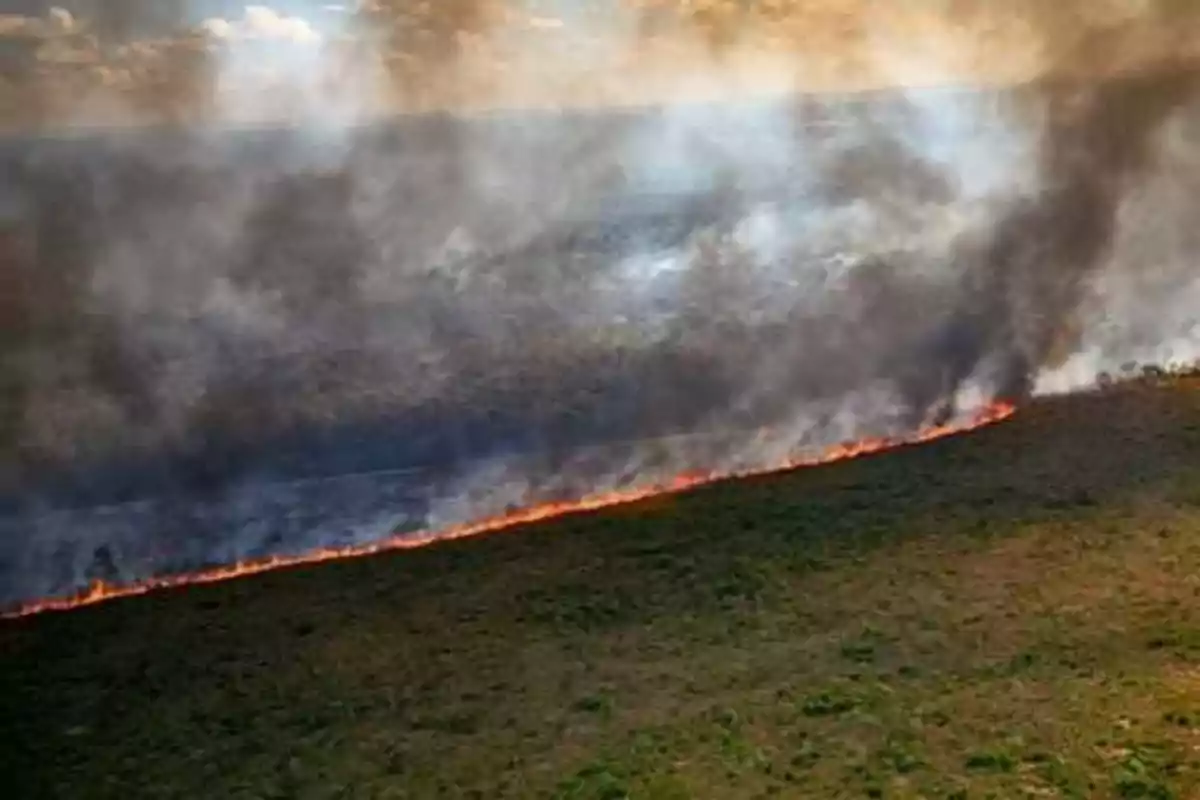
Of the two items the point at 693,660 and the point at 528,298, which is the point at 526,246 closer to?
the point at 528,298

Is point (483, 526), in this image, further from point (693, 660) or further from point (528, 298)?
point (693, 660)

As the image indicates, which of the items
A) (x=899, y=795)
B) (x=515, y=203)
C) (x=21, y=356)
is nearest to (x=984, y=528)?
(x=899, y=795)

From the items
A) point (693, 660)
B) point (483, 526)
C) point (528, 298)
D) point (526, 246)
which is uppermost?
point (526, 246)

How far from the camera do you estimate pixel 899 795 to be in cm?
248

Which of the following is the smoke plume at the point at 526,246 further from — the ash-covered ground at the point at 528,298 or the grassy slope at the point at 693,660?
the grassy slope at the point at 693,660

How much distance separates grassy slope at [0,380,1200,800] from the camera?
2.58m

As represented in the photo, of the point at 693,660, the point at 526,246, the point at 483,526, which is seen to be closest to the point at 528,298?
the point at 526,246

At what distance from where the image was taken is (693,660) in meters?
2.95

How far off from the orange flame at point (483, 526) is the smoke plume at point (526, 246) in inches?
1.3

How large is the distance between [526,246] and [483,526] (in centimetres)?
71

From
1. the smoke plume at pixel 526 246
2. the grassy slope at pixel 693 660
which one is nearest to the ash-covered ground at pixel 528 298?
the smoke plume at pixel 526 246

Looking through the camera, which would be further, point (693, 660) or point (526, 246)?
point (526, 246)

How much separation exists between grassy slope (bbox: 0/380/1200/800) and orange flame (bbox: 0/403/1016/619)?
0.06 meters

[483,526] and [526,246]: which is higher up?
[526,246]
